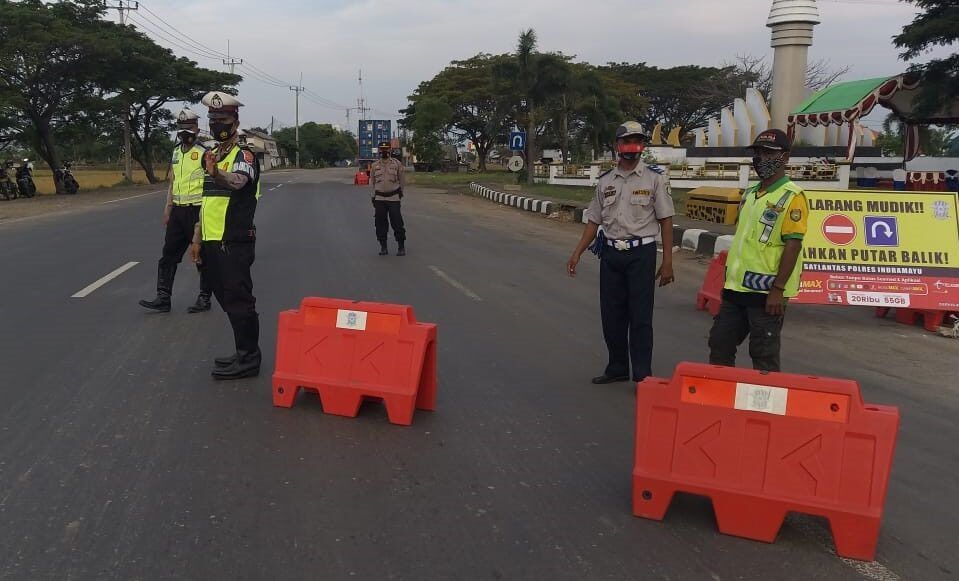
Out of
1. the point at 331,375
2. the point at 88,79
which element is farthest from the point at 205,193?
the point at 88,79

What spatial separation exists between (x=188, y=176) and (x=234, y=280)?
2608 mm

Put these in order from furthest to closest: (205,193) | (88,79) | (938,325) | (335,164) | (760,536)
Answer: (335,164)
(88,79)
(938,325)
(205,193)
(760,536)

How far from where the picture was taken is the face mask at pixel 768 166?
4.33 meters

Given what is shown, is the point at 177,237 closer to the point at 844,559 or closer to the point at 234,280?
the point at 234,280

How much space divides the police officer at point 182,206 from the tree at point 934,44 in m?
18.3

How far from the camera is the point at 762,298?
447 cm

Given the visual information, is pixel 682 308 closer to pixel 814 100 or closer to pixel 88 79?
pixel 814 100

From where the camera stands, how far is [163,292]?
306 inches

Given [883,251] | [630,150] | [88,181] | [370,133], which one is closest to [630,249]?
[630,150]

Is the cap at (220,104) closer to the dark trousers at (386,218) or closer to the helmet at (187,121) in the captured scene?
the helmet at (187,121)

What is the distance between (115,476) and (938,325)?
7383mm

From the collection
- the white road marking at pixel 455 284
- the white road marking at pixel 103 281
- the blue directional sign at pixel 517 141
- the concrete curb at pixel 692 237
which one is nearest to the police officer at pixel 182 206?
the white road marking at pixel 103 281

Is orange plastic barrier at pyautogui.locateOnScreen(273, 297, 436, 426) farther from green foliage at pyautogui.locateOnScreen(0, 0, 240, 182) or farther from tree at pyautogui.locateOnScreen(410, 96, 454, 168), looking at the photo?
tree at pyautogui.locateOnScreen(410, 96, 454, 168)

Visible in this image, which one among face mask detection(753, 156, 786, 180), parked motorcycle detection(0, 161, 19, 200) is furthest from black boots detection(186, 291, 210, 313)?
parked motorcycle detection(0, 161, 19, 200)
